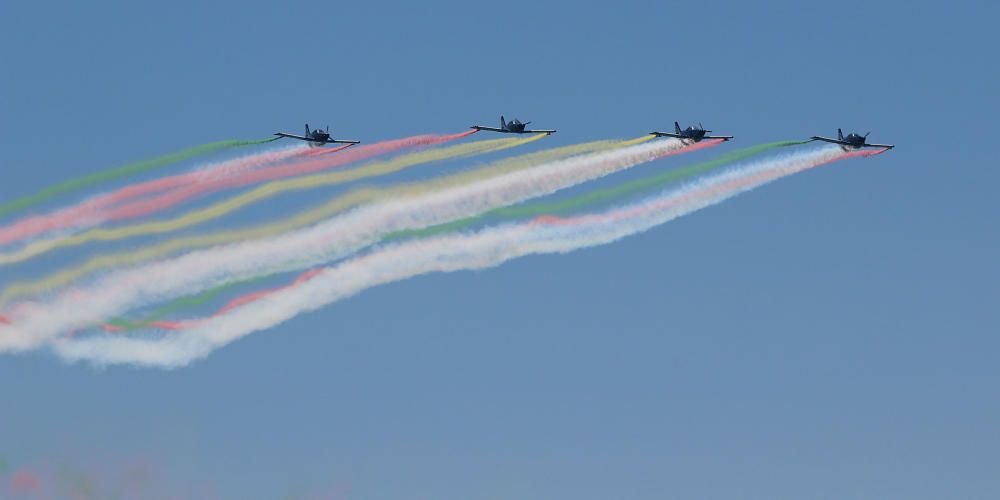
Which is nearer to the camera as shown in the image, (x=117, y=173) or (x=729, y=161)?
(x=117, y=173)

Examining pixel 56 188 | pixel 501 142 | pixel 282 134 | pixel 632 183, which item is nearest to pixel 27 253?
pixel 56 188

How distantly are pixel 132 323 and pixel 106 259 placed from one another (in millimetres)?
3852

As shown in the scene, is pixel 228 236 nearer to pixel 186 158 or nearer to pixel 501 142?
pixel 186 158

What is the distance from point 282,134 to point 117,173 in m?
8.54

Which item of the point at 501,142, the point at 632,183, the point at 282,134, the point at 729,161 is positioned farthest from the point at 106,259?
the point at 729,161

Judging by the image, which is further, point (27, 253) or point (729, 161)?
point (729, 161)

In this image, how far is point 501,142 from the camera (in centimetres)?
5538

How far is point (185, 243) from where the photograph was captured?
53.9 m

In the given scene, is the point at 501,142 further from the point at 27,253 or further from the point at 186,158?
the point at 27,253

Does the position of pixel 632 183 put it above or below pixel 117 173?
below

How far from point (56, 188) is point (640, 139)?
98.9ft

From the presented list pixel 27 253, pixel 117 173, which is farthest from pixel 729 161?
pixel 27 253

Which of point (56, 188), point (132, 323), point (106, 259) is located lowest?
point (132, 323)

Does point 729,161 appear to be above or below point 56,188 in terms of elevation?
below
